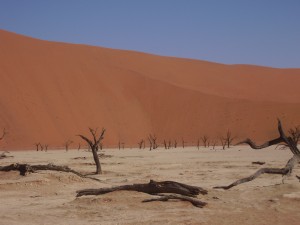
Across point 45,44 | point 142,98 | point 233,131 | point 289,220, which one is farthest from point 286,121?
point 289,220

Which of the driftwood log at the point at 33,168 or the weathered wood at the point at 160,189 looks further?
the driftwood log at the point at 33,168

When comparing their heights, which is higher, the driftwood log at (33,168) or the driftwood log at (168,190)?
the driftwood log at (33,168)

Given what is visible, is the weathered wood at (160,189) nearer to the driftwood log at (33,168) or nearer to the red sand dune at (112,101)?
the driftwood log at (33,168)

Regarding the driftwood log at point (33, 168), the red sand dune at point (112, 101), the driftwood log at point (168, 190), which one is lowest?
the driftwood log at point (168, 190)

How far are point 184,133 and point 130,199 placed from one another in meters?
61.5

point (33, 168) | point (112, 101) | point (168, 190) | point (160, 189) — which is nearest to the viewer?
point (168, 190)

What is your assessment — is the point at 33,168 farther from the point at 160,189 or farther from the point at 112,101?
the point at 112,101

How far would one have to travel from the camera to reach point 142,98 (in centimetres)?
7969

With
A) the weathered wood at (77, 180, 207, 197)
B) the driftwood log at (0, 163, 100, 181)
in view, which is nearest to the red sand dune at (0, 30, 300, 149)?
the driftwood log at (0, 163, 100, 181)

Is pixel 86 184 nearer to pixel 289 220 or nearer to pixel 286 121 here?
pixel 289 220

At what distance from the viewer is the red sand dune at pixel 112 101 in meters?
63.8

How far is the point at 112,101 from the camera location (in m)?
74.8

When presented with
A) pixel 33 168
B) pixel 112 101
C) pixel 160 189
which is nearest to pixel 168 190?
pixel 160 189

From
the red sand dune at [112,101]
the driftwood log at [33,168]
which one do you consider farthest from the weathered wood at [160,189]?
the red sand dune at [112,101]
